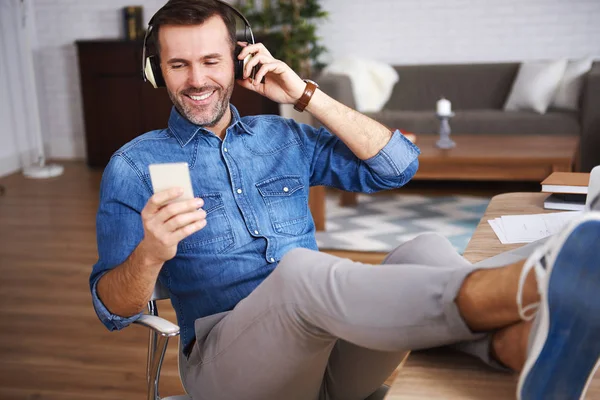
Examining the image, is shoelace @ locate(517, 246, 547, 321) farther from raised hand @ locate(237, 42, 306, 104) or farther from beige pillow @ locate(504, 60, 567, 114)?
beige pillow @ locate(504, 60, 567, 114)

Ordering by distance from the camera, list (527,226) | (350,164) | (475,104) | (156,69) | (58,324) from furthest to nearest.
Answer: (475,104) → (58,324) → (350,164) → (156,69) → (527,226)

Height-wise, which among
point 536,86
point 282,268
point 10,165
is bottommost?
point 10,165

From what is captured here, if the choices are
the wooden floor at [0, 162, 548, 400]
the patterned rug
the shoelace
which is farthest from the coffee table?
the shoelace

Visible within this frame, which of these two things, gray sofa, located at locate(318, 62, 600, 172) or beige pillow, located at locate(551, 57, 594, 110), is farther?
beige pillow, located at locate(551, 57, 594, 110)

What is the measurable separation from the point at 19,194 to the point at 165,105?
50.5 inches

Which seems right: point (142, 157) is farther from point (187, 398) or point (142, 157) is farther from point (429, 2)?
point (429, 2)

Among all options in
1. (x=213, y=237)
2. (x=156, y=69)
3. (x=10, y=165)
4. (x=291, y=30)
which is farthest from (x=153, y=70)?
(x=10, y=165)

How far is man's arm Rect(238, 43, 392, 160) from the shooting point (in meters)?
1.55

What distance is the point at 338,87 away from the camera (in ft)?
14.5

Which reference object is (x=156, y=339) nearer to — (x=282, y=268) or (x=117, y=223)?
(x=117, y=223)

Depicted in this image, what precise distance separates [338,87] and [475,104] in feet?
3.76

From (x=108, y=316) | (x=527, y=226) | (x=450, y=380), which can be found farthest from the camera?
(x=527, y=226)

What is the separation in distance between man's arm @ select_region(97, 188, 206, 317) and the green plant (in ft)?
13.3

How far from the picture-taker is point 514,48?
513 cm
